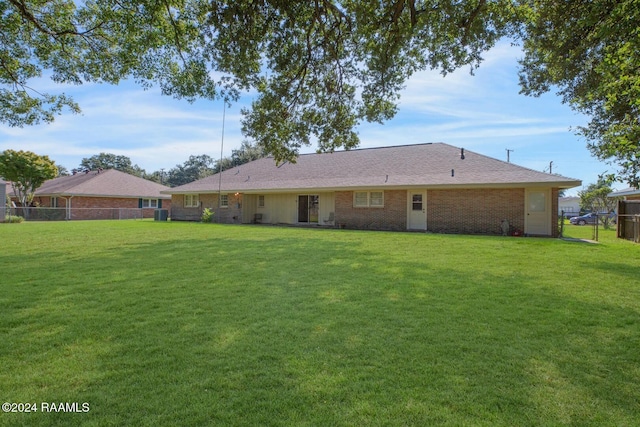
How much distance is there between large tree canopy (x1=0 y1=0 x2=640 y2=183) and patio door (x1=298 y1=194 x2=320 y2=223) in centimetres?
914

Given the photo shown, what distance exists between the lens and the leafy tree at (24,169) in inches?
1038

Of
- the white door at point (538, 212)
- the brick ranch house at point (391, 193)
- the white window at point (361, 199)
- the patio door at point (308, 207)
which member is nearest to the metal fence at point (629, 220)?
the brick ranch house at point (391, 193)

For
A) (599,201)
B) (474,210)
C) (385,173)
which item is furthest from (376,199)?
(599,201)

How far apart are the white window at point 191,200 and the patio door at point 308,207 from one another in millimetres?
8597

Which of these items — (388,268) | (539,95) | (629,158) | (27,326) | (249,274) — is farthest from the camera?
(539,95)

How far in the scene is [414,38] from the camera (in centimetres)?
989

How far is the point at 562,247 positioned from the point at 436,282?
23.5ft

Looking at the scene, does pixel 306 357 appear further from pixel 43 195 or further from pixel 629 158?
pixel 43 195

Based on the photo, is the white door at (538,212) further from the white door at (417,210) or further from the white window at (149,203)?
the white window at (149,203)

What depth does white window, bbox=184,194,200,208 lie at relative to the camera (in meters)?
26.2

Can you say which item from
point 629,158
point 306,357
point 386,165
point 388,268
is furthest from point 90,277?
point 386,165

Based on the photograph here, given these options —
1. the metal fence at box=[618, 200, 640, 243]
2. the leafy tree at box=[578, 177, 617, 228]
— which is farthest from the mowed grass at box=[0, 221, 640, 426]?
the leafy tree at box=[578, 177, 617, 228]

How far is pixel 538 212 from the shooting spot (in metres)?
15.0

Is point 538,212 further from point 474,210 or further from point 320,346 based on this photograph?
point 320,346
